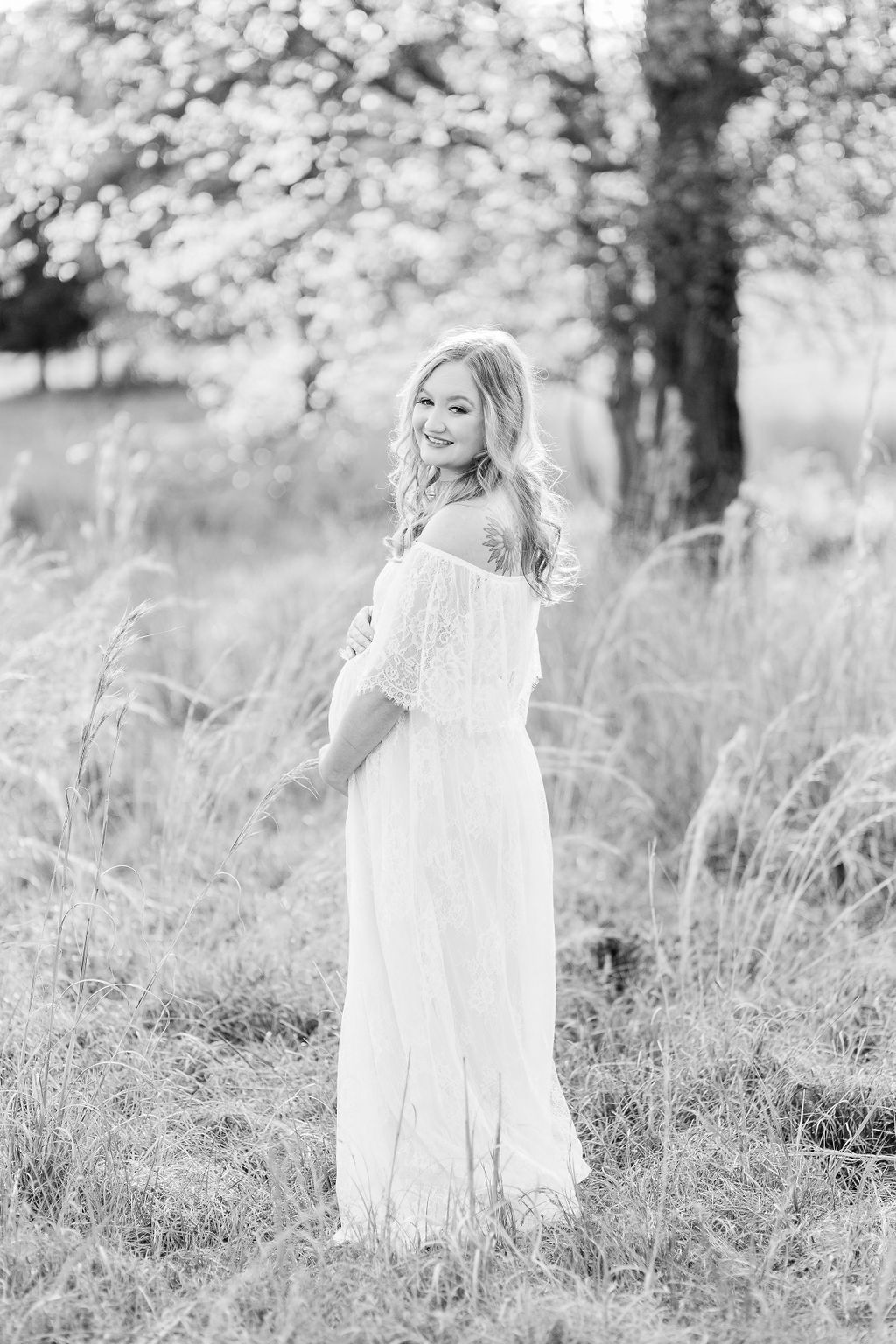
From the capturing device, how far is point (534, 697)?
4.96m

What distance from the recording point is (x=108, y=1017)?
10.2ft

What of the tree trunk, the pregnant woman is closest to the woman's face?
the pregnant woman

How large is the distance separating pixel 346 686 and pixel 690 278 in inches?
200

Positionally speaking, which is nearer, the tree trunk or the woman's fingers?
the woman's fingers

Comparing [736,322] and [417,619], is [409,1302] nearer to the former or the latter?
[417,619]

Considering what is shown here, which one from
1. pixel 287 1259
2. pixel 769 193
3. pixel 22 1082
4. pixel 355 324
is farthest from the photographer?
pixel 355 324

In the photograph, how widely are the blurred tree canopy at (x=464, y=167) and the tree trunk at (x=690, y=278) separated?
17mm

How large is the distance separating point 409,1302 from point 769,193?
627cm

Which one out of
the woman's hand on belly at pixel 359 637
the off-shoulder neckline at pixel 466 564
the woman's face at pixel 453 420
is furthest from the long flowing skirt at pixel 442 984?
the woman's face at pixel 453 420

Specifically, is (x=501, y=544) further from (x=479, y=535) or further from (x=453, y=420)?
(x=453, y=420)

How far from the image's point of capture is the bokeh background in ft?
7.85

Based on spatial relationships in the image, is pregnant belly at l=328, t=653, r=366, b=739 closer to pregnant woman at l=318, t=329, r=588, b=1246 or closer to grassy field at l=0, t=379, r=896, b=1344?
pregnant woman at l=318, t=329, r=588, b=1246

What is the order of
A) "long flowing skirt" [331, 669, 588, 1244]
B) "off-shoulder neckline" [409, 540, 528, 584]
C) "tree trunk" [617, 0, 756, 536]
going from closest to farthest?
"off-shoulder neckline" [409, 540, 528, 584] → "long flowing skirt" [331, 669, 588, 1244] → "tree trunk" [617, 0, 756, 536]

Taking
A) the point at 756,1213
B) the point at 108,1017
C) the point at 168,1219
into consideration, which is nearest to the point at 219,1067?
the point at 108,1017
